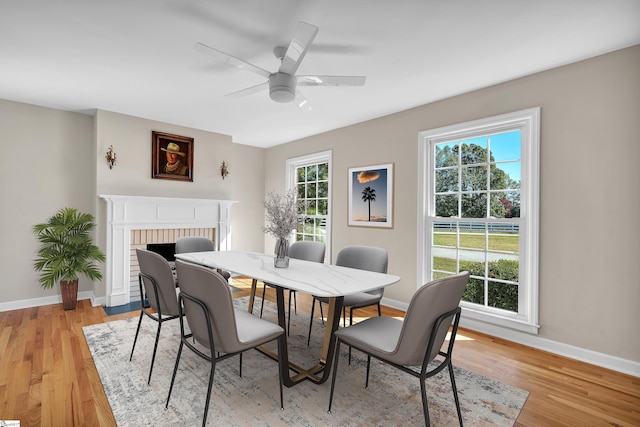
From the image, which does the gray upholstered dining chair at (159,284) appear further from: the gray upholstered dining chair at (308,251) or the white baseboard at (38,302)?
the white baseboard at (38,302)

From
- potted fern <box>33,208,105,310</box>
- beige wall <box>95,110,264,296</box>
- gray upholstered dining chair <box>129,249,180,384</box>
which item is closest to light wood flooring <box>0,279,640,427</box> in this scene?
gray upholstered dining chair <box>129,249,180,384</box>

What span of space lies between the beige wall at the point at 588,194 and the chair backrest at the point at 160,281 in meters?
3.10

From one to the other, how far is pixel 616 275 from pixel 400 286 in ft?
6.63

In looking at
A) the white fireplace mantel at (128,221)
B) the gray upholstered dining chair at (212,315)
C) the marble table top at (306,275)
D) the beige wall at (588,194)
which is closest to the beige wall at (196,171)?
the white fireplace mantel at (128,221)

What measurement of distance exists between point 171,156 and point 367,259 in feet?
11.1

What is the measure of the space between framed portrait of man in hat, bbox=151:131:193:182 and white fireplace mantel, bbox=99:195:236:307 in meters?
0.38

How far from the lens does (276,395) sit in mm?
2094

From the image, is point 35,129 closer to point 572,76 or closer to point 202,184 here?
point 202,184

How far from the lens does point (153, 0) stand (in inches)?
75.6

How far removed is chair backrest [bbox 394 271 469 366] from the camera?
4.99 ft

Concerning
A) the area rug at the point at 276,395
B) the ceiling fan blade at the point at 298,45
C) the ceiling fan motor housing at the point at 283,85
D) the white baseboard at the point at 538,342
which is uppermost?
the ceiling fan blade at the point at 298,45

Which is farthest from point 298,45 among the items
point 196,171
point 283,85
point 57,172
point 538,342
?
point 57,172

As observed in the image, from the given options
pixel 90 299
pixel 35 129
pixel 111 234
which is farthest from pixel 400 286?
pixel 35 129

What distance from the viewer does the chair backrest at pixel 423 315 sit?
152cm
